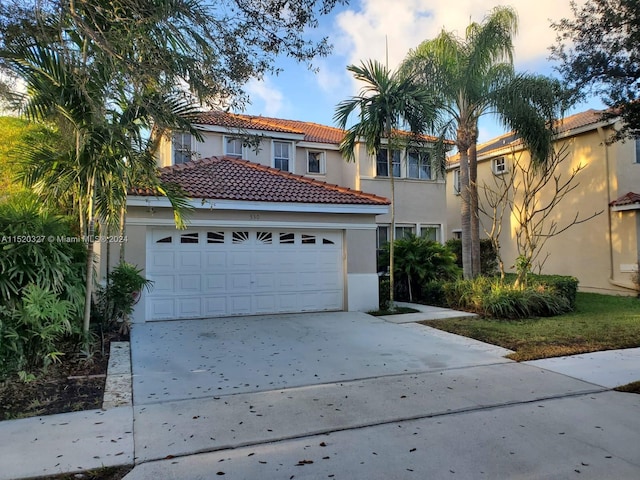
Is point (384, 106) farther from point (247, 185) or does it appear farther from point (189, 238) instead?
point (189, 238)

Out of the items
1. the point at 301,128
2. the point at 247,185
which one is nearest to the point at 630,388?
the point at 247,185

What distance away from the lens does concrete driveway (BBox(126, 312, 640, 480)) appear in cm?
369

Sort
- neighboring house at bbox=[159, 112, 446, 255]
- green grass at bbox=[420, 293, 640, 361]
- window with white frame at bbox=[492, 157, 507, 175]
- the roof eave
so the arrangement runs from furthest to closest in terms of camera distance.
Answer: window with white frame at bbox=[492, 157, 507, 175] < neighboring house at bbox=[159, 112, 446, 255] < the roof eave < green grass at bbox=[420, 293, 640, 361]

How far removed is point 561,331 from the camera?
954 cm

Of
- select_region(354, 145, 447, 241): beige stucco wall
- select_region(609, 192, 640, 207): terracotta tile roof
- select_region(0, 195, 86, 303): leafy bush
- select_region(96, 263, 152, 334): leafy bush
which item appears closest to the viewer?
select_region(0, 195, 86, 303): leafy bush

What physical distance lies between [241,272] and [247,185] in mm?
2448

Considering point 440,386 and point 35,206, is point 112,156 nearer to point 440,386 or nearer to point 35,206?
point 35,206

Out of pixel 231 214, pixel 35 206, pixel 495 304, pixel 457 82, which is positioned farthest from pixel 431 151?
pixel 35 206

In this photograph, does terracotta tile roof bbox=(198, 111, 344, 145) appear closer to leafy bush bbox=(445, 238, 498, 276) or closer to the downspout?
leafy bush bbox=(445, 238, 498, 276)

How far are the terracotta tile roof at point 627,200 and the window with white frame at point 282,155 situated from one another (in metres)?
12.1

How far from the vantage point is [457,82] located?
1389 centimetres

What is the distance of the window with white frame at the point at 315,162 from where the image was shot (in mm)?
19094

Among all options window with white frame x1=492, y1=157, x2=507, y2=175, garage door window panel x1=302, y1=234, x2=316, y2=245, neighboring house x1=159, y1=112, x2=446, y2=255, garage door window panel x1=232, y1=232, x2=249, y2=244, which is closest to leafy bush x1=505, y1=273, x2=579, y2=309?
neighboring house x1=159, y1=112, x2=446, y2=255

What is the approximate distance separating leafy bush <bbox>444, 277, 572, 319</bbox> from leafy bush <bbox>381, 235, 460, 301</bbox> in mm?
1826
